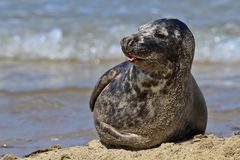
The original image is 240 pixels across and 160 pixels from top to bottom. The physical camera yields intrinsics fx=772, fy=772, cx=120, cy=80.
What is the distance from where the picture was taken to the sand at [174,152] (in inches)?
159

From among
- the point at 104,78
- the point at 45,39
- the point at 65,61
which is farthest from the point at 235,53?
the point at 104,78

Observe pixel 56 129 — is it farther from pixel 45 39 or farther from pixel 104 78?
pixel 45 39

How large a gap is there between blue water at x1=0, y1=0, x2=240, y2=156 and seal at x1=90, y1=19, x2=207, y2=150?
3.22ft

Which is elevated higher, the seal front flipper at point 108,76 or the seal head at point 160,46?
the seal head at point 160,46

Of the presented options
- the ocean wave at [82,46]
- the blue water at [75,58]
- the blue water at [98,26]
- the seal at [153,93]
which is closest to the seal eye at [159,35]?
the seal at [153,93]

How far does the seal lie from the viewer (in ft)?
14.1

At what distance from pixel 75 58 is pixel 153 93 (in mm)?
6871

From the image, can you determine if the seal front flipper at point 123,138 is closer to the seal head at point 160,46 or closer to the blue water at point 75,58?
the seal head at point 160,46

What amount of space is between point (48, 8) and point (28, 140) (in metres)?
8.42

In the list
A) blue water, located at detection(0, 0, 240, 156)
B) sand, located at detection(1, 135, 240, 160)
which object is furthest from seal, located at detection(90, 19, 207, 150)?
blue water, located at detection(0, 0, 240, 156)

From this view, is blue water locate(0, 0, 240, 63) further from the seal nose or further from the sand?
the seal nose

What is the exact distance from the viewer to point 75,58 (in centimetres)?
1120

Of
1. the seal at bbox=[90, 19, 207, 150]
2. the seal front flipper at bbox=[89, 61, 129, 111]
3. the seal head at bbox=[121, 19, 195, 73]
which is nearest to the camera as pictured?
the seal head at bbox=[121, 19, 195, 73]

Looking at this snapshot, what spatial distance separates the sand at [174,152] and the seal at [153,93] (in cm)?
12
